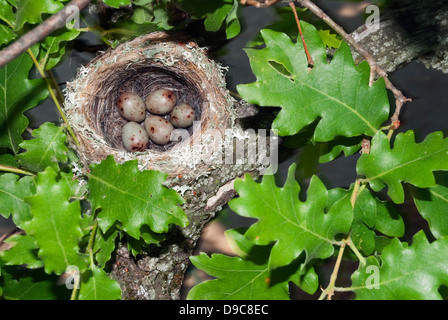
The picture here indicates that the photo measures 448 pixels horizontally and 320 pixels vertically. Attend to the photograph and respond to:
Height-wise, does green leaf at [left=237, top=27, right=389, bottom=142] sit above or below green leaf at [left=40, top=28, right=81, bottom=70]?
below

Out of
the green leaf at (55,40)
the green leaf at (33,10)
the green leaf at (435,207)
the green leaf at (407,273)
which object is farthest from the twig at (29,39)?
the green leaf at (435,207)

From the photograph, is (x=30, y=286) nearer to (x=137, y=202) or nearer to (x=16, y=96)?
(x=137, y=202)

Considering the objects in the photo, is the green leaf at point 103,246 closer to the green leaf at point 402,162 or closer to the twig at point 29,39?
the twig at point 29,39

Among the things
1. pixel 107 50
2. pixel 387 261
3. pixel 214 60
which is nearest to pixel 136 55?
pixel 107 50

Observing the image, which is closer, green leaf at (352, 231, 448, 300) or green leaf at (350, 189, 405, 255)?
green leaf at (352, 231, 448, 300)

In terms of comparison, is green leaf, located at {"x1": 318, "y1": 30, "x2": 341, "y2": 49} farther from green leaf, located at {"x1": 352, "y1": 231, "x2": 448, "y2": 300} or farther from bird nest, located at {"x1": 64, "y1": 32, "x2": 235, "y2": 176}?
green leaf, located at {"x1": 352, "y1": 231, "x2": 448, "y2": 300}

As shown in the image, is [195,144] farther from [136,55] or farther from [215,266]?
[215,266]

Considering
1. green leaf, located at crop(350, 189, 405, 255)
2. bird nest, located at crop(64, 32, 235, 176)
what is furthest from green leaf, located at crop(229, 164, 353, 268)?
bird nest, located at crop(64, 32, 235, 176)
